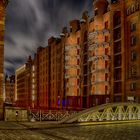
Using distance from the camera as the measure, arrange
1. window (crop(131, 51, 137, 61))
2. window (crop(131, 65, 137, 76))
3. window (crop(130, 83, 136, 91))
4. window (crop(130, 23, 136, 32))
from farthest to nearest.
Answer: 1. window (crop(130, 23, 136, 32))
2. window (crop(131, 51, 137, 61))
3. window (crop(131, 65, 137, 76))
4. window (crop(130, 83, 136, 91))

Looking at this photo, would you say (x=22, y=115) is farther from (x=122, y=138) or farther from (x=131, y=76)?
(x=131, y=76)

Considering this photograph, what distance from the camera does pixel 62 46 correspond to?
112062 mm

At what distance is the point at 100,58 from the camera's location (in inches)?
3260

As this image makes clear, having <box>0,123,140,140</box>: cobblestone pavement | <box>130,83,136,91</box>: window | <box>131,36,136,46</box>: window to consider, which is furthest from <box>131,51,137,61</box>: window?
<box>0,123,140,140</box>: cobblestone pavement

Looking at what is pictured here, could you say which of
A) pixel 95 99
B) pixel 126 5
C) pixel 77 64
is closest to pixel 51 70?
pixel 77 64

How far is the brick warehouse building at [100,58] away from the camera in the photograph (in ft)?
237

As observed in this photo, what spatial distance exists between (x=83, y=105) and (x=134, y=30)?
106ft

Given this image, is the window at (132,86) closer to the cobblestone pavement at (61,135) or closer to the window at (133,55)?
the window at (133,55)

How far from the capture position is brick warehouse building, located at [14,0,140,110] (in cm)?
7212

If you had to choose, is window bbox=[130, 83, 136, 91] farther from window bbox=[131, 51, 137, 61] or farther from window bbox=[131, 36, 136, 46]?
window bbox=[131, 36, 136, 46]

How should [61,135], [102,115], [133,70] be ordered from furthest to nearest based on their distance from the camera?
1. [133,70]
2. [102,115]
3. [61,135]

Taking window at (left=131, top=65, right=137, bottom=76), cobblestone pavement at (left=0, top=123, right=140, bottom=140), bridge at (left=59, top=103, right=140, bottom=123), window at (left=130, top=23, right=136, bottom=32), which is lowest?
cobblestone pavement at (left=0, top=123, right=140, bottom=140)

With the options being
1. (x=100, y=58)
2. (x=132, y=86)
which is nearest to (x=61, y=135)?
(x=132, y=86)

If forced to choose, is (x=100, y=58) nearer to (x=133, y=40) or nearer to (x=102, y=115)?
(x=133, y=40)
